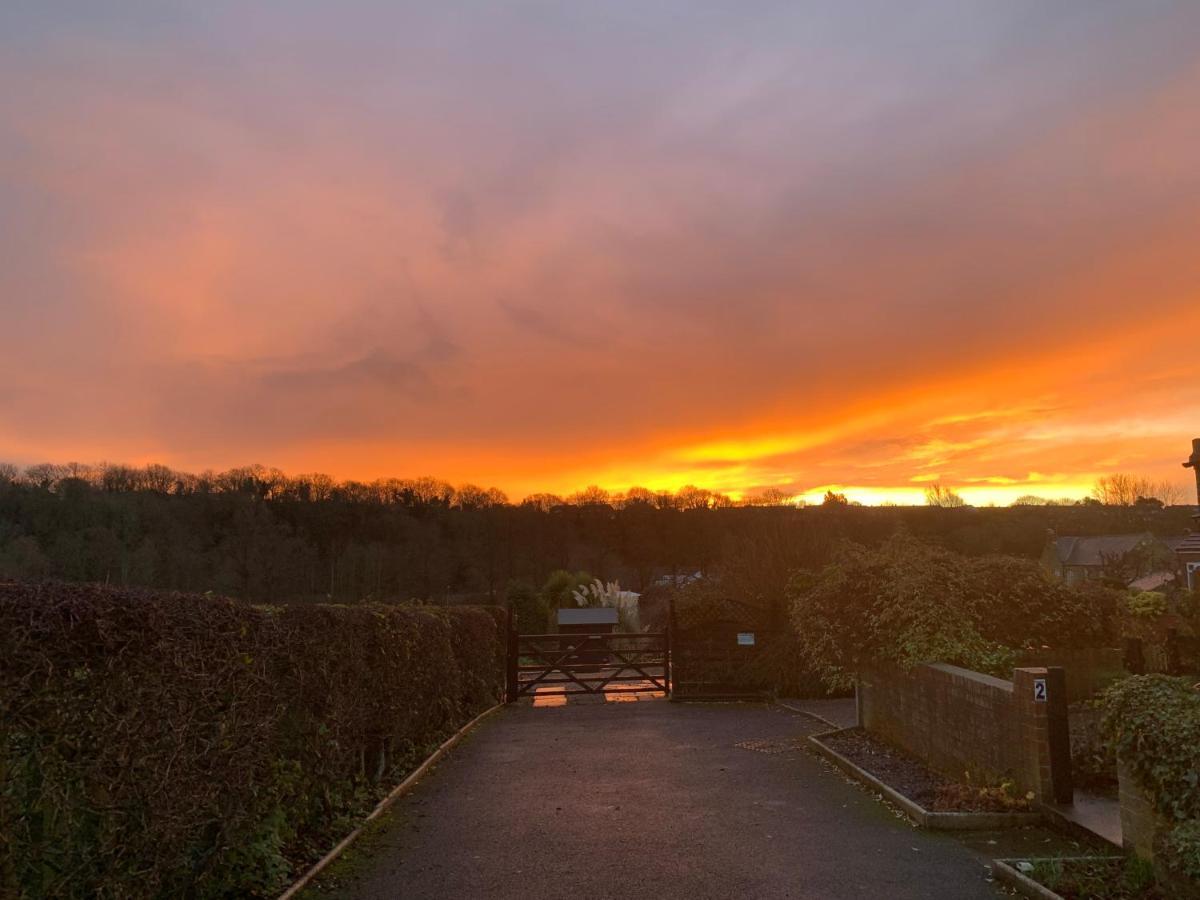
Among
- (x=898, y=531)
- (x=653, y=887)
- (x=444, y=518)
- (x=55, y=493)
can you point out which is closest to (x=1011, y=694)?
(x=653, y=887)

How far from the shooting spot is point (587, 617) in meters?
37.1

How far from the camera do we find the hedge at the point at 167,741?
372 cm

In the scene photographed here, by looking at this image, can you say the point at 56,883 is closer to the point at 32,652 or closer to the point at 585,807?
the point at 32,652

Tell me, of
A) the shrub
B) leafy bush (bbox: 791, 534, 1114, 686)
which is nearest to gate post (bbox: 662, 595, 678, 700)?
the shrub

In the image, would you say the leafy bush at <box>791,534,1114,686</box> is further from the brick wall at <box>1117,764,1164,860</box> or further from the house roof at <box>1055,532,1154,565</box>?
the house roof at <box>1055,532,1154,565</box>

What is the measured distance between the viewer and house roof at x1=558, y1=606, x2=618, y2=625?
36.4 metres

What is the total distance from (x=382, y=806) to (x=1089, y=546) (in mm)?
76878

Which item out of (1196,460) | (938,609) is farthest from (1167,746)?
(1196,460)

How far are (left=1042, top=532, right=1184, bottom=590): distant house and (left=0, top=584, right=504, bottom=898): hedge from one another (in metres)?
31.2

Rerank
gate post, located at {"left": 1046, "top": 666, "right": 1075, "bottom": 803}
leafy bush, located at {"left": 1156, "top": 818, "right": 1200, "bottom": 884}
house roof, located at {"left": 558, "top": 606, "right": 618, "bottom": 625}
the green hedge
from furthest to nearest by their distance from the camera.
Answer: house roof, located at {"left": 558, "top": 606, "right": 618, "bottom": 625} → gate post, located at {"left": 1046, "top": 666, "right": 1075, "bottom": 803} → the green hedge → leafy bush, located at {"left": 1156, "top": 818, "right": 1200, "bottom": 884}

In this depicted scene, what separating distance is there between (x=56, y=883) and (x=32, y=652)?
107cm

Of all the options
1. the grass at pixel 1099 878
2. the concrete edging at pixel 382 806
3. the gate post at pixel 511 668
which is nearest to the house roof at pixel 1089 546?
the gate post at pixel 511 668

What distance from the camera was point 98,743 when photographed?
161 inches

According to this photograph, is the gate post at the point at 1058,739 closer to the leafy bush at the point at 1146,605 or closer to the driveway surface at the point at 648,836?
the driveway surface at the point at 648,836
